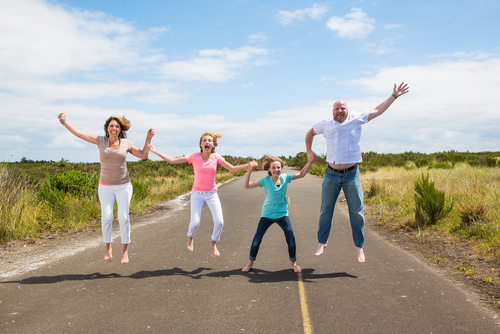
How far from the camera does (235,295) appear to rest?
→ 5.14m

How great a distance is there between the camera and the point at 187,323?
14.1 feet

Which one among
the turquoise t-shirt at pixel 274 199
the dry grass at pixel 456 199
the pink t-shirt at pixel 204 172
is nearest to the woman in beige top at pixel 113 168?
the pink t-shirt at pixel 204 172

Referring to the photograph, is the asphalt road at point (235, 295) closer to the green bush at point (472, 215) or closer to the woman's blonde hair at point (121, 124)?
the woman's blonde hair at point (121, 124)

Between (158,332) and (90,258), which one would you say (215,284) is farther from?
(90,258)

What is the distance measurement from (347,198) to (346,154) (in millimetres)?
743

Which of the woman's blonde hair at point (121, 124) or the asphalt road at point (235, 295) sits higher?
the woman's blonde hair at point (121, 124)

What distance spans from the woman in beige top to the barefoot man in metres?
3.00

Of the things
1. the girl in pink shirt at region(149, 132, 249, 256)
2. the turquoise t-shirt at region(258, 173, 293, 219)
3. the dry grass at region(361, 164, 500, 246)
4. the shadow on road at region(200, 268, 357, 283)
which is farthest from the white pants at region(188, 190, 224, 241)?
the dry grass at region(361, 164, 500, 246)

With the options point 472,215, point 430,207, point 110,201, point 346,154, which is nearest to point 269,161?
point 346,154

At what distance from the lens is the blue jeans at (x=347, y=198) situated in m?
5.45

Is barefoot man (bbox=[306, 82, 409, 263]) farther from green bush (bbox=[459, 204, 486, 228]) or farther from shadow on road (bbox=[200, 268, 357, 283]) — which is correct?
green bush (bbox=[459, 204, 486, 228])

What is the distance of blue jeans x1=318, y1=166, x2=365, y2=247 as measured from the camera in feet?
17.9

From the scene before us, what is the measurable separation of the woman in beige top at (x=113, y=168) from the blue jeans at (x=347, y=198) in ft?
10.1

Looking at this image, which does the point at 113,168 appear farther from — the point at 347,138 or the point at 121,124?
the point at 347,138
